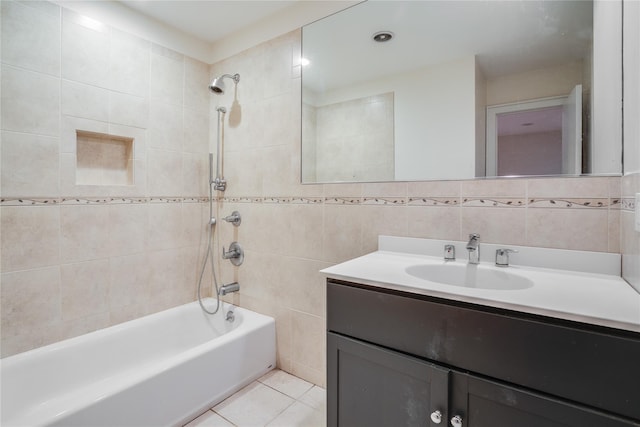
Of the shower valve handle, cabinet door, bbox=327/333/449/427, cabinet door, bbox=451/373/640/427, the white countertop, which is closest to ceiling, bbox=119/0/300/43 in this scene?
the shower valve handle

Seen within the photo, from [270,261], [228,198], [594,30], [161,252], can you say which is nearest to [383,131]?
[594,30]

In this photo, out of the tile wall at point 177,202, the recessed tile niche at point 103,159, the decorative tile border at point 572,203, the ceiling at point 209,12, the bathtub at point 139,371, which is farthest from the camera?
the ceiling at point 209,12

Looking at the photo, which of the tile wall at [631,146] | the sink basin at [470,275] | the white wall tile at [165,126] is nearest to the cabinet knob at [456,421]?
the sink basin at [470,275]

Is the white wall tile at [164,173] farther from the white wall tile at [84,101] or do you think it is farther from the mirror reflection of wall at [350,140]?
the mirror reflection of wall at [350,140]

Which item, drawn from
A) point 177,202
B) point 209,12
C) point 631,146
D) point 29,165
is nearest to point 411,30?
point 631,146

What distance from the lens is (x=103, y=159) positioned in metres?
1.87

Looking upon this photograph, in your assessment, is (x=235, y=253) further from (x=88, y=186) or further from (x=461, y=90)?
(x=461, y=90)

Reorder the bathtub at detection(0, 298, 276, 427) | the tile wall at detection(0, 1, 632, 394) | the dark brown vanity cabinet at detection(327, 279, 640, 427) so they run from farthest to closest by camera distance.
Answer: the tile wall at detection(0, 1, 632, 394)
the bathtub at detection(0, 298, 276, 427)
the dark brown vanity cabinet at detection(327, 279, 640, 427)

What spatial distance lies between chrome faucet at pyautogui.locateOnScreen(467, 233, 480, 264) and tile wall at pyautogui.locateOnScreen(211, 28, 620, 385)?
0.07 meters

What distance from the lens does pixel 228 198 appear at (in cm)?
230

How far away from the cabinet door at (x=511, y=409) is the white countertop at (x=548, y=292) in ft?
0.72

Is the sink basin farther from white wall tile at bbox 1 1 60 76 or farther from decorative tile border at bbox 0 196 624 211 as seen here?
white wall tile at bbox 1 1 60 76

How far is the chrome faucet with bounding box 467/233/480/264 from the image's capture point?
1268mm

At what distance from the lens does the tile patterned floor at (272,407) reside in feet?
5.13
